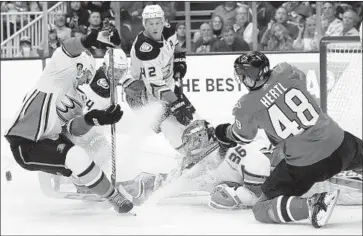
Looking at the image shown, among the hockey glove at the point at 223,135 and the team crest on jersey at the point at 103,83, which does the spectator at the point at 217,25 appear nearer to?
the team crest on jersey at the point at 103,83

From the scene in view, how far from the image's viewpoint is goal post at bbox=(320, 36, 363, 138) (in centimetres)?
431

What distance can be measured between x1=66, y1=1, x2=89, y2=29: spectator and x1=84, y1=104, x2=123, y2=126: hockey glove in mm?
3247

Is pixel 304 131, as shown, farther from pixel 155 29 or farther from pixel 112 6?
pixel 112 6

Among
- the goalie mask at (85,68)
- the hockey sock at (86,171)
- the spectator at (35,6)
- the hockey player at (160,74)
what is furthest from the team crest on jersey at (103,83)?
the spectator at (35,6)

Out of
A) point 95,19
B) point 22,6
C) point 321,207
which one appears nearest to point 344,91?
point 321,207

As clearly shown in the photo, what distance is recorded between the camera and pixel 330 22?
7016mm

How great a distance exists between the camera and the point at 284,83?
3652mm

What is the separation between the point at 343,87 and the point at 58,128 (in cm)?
140

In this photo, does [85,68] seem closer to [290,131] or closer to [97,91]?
[97,91]

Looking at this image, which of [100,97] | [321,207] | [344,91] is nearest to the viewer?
[321,207]

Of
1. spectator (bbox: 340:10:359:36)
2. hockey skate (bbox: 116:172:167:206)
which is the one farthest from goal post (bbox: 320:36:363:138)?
spectator (bbox: 340:10:359:36)

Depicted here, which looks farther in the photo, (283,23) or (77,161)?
(283,23)

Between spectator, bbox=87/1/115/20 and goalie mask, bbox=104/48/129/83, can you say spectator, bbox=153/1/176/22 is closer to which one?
spectator, bbox=87/1/115/20

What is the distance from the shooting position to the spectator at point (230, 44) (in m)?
6.84
